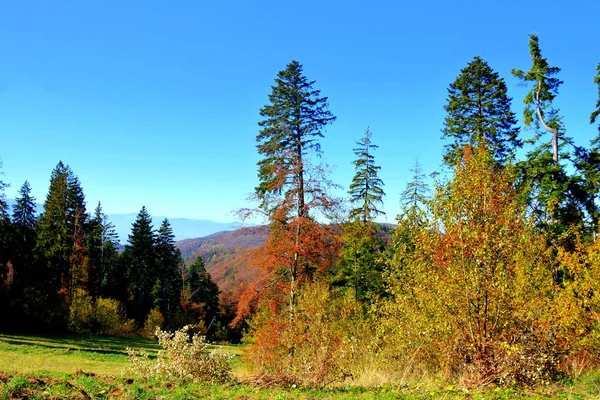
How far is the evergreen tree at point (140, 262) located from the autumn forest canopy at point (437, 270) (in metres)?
13.3

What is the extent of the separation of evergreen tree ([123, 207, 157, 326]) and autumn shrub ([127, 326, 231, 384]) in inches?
1699

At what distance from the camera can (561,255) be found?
12.9m

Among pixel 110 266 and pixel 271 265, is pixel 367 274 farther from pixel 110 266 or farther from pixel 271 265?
pixel 110 266

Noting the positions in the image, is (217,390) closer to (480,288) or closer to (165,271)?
(480,288)

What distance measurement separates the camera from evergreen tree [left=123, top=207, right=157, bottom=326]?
51.4m

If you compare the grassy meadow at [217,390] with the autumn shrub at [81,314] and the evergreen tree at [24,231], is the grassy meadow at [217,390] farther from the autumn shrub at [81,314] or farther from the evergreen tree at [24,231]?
the evergreen tree at [24,231]

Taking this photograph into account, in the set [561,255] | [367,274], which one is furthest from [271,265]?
[367,274]

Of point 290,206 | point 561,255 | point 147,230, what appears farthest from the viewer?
point 147,230

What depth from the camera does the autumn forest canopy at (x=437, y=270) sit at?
8469 mm

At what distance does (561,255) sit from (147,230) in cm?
4923

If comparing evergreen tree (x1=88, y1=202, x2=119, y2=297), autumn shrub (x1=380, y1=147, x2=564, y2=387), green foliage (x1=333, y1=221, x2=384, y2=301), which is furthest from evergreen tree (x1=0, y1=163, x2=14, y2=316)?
autumn shrub (x1=380, y1=147, x2=564, y2=387)

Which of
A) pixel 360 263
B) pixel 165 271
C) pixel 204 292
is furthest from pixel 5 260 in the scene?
pixel 360 263

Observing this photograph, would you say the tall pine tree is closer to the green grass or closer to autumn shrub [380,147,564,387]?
the green grass

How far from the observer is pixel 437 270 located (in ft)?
30.3
